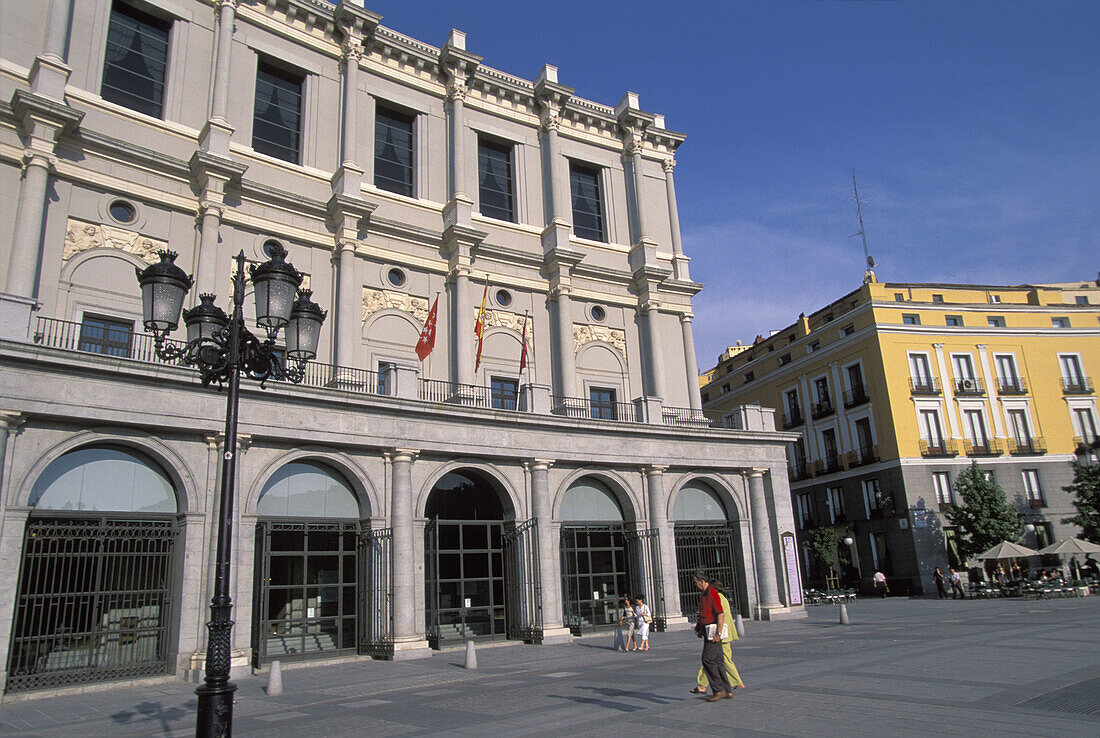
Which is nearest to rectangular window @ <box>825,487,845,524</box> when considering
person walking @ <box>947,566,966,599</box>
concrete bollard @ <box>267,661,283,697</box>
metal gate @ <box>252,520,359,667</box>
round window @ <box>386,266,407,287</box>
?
person walking @ <box>947,566,966,599</box>

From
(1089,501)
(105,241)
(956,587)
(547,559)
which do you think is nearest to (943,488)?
(1089,501)

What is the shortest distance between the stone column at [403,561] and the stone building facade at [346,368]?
0.07 m

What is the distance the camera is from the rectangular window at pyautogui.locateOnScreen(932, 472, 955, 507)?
1473 inches

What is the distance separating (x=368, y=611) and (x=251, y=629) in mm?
2816

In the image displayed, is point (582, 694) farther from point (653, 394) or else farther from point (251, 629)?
point (653, 394)

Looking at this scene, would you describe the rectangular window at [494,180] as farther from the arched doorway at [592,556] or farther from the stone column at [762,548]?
the stone column at [762,548]

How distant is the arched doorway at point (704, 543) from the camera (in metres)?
24.4

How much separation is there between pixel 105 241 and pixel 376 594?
37.5ft

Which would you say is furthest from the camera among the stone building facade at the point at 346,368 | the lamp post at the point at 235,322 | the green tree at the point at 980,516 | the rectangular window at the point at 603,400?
the green tree at the point at 980,516

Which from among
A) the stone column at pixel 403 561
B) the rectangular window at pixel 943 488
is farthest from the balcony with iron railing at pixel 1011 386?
the stone column at pixel 403 561

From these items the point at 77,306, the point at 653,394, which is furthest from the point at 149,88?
the point at 653,394

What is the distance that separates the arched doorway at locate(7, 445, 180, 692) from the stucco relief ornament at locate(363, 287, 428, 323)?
842 centimetres

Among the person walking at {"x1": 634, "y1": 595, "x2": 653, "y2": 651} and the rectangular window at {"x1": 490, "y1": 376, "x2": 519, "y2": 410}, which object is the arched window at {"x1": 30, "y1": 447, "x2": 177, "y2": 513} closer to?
the rectangular window at {"x1": 490, "y1": 376, "x2": 519, "y2": 410}

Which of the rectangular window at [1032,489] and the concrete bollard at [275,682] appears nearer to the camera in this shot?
the concrete bollard at [275,682]
